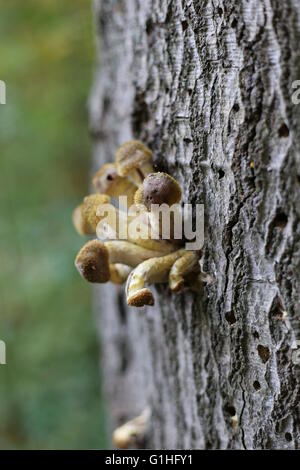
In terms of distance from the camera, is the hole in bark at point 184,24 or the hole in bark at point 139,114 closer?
the hole in bark at point 184,24

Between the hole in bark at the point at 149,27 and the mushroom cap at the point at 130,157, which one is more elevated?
the hole in bark at the point at 149,27

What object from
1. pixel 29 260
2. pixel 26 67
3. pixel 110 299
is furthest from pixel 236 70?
pixel 29 260

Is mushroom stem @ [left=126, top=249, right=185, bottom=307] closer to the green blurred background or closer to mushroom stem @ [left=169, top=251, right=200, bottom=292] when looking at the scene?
mushroom stem @ [left=169, top=251, right=200, bottom=292]

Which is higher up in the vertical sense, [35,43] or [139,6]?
[35,43]

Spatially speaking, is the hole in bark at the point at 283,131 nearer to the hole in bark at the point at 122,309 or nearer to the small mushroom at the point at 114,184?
the small mushroom at the point at 114,184

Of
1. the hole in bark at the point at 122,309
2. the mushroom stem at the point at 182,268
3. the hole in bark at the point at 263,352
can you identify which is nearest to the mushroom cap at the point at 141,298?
the mushroom stem at the point at 182,268

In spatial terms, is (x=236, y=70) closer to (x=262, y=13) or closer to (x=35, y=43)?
(x=262, y=13)
